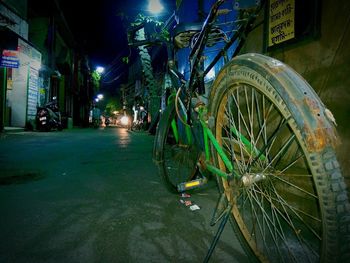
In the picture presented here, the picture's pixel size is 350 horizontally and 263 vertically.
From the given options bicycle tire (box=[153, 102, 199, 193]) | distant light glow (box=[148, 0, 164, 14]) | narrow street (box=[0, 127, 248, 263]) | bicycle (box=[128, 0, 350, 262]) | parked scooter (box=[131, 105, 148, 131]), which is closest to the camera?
bicycle (box=[128, 0, 350, 262])

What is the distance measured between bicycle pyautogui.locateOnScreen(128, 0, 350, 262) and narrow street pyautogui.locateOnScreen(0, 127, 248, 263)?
0.94 ft

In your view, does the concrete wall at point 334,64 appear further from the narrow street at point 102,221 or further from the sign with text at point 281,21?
the narrow street at point 102,221

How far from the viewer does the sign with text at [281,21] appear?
276cm

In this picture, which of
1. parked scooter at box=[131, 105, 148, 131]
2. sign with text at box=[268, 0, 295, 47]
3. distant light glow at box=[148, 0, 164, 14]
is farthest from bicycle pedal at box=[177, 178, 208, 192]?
parked scooter at box=[131, 105, 148, 131]

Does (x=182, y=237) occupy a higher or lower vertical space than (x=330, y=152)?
lower

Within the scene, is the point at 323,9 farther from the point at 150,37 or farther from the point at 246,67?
the point at 150,37

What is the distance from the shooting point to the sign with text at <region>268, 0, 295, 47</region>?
2.76 m

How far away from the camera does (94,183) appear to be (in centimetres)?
389

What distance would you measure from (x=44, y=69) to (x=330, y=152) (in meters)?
23.2

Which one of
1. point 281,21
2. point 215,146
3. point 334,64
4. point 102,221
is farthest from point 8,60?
point 334,64

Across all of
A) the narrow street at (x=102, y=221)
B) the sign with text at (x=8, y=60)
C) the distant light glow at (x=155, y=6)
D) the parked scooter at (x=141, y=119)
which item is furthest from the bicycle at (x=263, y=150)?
the parked scooter at (x=141, y=119)

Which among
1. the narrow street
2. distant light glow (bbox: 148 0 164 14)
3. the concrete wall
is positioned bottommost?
the narrow street

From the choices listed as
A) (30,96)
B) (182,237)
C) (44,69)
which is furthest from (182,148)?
(44,69)

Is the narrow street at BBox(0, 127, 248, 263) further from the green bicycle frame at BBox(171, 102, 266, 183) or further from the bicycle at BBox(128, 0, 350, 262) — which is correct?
the green bicycle frame at BBox(171, 102, 266, 183)
